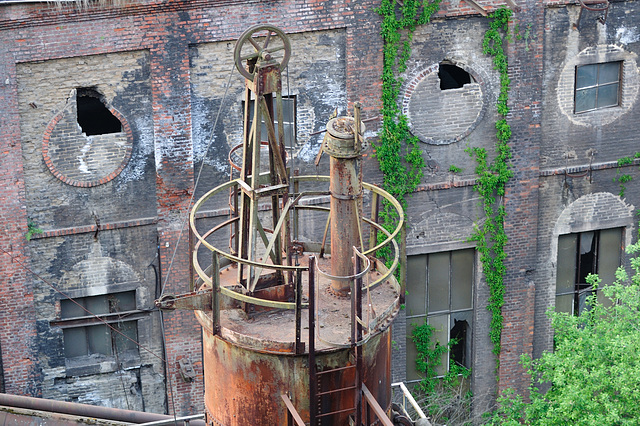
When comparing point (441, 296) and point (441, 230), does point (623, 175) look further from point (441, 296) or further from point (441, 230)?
point (441, 296)

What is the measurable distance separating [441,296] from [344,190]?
28.6ft

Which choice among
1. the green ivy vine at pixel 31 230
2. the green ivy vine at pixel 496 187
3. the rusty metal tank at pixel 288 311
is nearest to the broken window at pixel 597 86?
the green ivy vine at pixel 496 187

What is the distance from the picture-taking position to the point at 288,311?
474 inches

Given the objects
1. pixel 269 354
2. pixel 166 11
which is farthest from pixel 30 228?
pixel 269 354

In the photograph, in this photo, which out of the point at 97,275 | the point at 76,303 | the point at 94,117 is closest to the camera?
the point at 94,117

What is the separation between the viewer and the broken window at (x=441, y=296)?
19734 millimetres

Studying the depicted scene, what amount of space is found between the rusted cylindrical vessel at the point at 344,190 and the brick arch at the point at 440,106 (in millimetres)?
7056

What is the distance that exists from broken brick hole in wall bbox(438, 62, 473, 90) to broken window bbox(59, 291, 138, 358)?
287 inches

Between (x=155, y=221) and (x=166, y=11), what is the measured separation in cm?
375

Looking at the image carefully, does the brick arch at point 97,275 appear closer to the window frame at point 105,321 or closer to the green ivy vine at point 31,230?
the window frame at point 105,321

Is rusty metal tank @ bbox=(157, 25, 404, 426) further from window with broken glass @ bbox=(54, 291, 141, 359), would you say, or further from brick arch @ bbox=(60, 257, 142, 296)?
window with broken glass @ bbox=(54, 291, 141, 359)

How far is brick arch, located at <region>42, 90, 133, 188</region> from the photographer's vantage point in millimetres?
17297

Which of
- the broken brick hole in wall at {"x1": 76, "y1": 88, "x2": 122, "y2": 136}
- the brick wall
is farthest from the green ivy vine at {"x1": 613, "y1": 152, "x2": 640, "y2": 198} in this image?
the broken brick hole in wall at {"x1": 76, "y1": 88, "x2": 122, "y2": 136}

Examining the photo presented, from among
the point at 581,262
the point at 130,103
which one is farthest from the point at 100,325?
the point at 581,262
